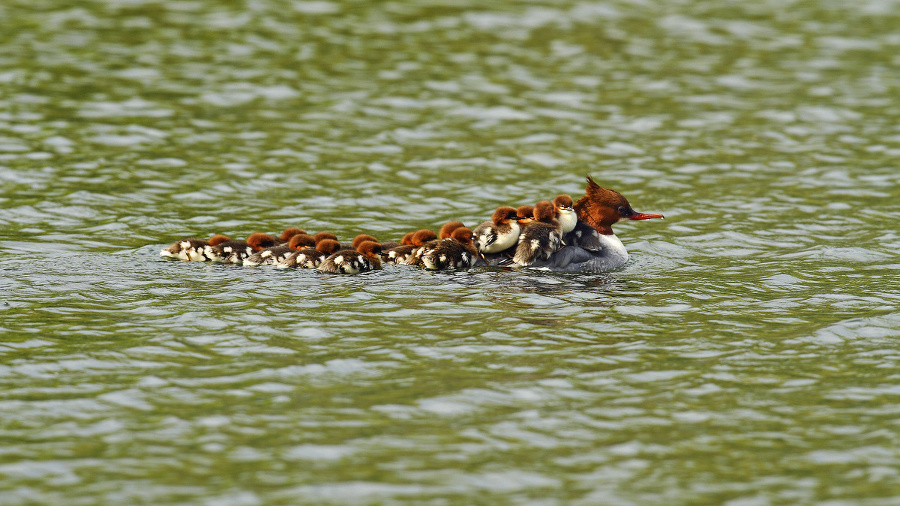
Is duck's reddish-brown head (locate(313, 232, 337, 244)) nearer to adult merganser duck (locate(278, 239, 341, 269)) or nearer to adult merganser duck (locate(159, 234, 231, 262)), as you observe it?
adult merganser duck (locate(278, 239, 341, 269))

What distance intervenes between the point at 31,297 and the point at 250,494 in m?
4.52

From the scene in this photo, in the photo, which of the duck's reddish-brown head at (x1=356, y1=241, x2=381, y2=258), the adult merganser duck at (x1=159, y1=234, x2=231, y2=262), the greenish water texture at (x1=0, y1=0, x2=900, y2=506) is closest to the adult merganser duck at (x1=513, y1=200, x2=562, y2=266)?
the greenish water texture at (x1=0, y1=0, x2=900, y2=506)

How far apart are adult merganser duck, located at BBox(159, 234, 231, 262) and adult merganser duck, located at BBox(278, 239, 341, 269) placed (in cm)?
81

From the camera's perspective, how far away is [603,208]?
12.4 meters

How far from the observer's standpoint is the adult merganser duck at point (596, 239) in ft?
38.7

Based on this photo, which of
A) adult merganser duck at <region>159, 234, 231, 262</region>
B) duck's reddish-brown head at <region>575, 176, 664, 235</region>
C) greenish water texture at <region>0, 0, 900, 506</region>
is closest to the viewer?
greenish water texture at <region>0, 0, 900, 506</region>

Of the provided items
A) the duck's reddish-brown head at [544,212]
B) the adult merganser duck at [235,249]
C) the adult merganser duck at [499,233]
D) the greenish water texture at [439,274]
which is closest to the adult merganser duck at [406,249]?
the greenish water texture at [439,274]

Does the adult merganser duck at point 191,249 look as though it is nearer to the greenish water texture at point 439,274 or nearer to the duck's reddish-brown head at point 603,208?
the greenish water texture at point 439,274

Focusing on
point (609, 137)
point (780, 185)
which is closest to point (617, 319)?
point (780, 185)

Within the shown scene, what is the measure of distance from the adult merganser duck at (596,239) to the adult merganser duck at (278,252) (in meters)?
2.33

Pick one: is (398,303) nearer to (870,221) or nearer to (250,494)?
(250,494)

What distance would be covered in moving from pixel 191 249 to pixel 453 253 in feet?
8.75

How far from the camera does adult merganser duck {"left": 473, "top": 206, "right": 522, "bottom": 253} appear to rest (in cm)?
1157

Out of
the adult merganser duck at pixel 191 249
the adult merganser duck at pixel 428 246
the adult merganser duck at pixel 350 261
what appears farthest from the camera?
the adult merganser duck at pixel 191 249
